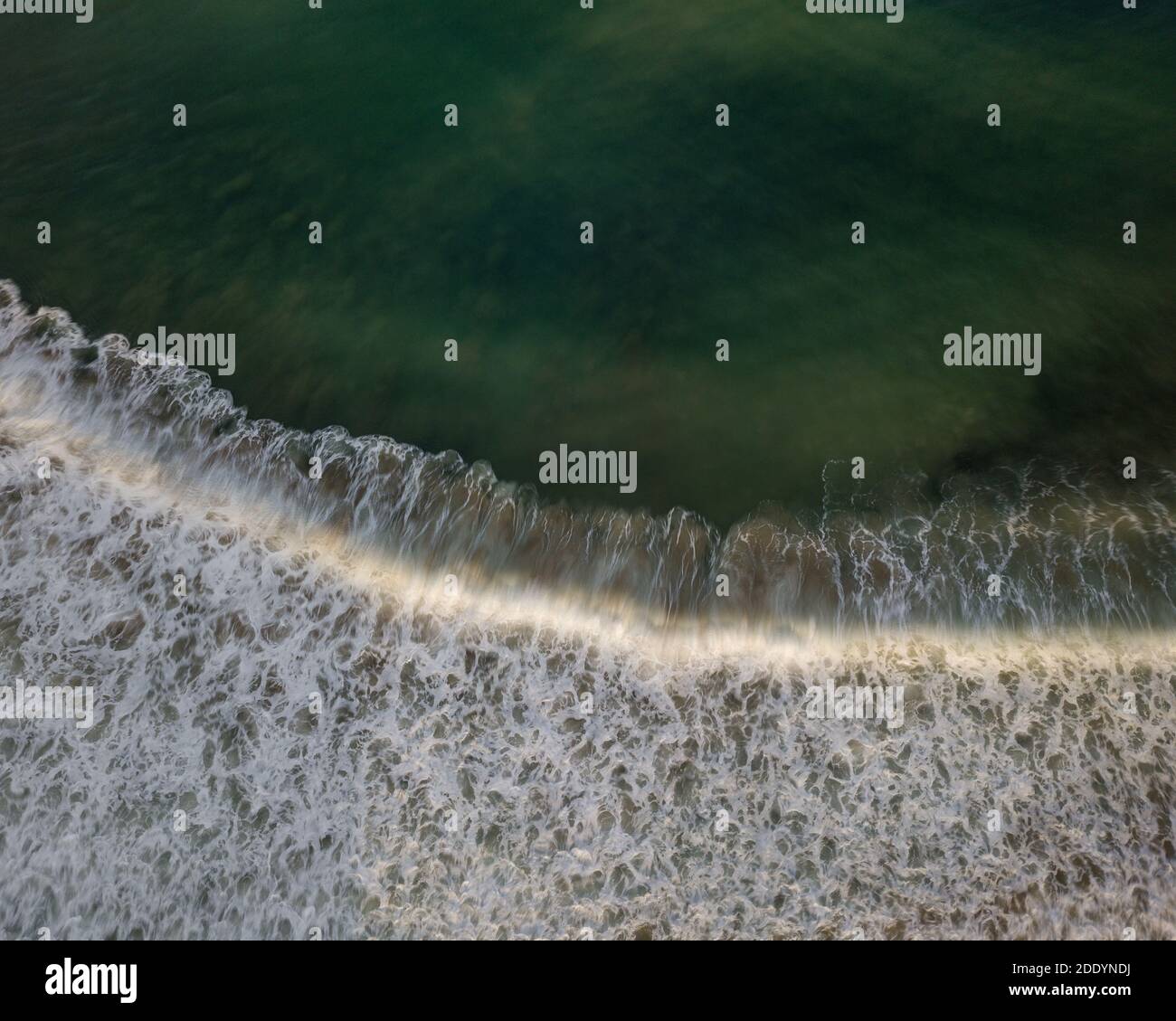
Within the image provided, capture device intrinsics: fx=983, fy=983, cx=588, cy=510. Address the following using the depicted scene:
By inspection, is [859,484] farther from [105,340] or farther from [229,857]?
[105,340]

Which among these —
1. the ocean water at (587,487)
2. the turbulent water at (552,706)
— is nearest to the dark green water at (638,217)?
the ocean water at (587,487)

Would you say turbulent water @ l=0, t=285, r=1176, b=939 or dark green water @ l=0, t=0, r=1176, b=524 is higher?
dark green water @ l=0, t=0, r=1176, b=524

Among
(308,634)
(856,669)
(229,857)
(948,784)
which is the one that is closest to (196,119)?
(308,634)

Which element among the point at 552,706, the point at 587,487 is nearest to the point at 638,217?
the point at 587,487

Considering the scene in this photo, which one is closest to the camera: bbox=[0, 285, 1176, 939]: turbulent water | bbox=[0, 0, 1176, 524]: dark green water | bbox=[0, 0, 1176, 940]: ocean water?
bbox=[0, 285, 1176, 939]: turbulent water

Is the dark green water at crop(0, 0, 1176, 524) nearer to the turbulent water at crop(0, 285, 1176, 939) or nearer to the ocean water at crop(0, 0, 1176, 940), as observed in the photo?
the ocean water at crop(0, 0, 1176, 940)

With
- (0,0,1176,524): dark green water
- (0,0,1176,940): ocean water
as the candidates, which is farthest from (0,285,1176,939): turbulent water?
(0,0,1176,524): dark green water
